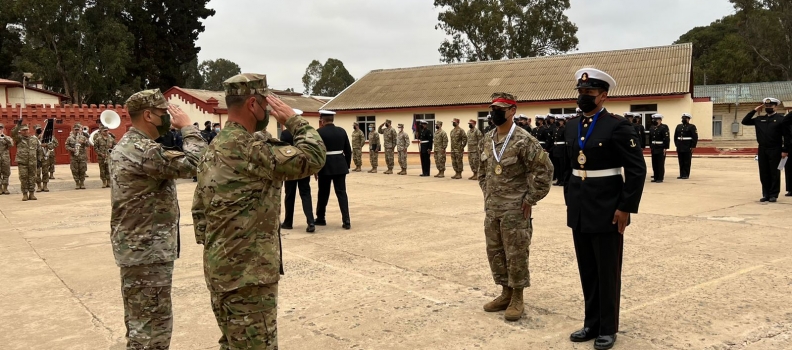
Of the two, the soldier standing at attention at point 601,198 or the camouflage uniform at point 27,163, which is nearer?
the soldier standing at attention at point 601,198

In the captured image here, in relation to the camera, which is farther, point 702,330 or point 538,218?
point 538,218

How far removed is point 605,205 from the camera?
13.5 ft

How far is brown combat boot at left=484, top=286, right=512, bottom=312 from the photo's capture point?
193 inches

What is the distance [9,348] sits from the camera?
14.3 ft

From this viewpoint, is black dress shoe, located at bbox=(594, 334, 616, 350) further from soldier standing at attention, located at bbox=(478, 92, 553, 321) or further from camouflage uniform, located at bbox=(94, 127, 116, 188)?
camouflage uniform, located at bbox=(94, 127, 116, 188)

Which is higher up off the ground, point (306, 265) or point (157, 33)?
point (157, 33)

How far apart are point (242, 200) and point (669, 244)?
246 inches

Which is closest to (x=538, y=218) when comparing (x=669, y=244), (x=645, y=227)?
(x=645, y=227)

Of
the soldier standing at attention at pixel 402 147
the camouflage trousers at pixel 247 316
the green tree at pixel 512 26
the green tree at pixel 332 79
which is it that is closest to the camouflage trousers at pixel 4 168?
the soldier standing at attention at pixel 402 147

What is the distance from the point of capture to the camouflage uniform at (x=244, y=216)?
9.16 feet

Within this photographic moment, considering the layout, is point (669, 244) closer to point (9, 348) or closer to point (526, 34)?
point (9, 348)

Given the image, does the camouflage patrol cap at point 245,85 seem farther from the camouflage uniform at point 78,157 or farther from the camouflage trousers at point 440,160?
the camouflage trousers at point 440,160

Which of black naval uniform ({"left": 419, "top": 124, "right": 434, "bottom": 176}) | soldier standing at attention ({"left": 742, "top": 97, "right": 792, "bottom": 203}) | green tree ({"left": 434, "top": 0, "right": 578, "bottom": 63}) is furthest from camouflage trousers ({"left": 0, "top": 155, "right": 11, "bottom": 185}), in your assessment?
green tree ({"left": 434, "top": 0, "right": 578, "bottom": 63})

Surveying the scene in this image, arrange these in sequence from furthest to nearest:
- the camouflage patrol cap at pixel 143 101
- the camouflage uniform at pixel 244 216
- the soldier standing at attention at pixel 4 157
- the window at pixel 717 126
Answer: the window at pixel 717 126 → the soldier standing at attention at pixel 4 157 → the camouflage patrol cap at pixel 143 101 → the camouflage uniform at pixel 244 216
